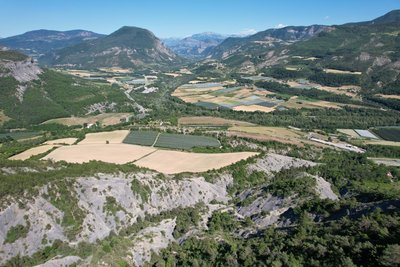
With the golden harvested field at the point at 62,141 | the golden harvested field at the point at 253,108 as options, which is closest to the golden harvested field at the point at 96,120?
the golden harvested field at the point at 62,141

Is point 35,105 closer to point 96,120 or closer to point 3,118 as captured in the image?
point 3,118

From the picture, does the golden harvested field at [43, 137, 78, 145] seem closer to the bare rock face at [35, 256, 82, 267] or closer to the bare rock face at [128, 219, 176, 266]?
the bare rock face at [128, 219, 176, 266]

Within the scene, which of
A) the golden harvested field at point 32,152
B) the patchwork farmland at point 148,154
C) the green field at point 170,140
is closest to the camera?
the patchwork farmland at point 148,154

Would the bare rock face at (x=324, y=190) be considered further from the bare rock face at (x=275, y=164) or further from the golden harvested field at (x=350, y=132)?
the golden harvested field at (x=350, y=132)

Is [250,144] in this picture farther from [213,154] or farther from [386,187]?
[386,187]

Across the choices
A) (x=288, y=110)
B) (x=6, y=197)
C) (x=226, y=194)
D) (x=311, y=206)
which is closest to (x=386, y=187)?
(x=311, y=206)

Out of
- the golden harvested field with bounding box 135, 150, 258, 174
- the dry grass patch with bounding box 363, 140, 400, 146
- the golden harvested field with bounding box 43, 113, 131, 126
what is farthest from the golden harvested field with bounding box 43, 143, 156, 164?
the dry grass patch with bounding box 363, 140, 400, 146
